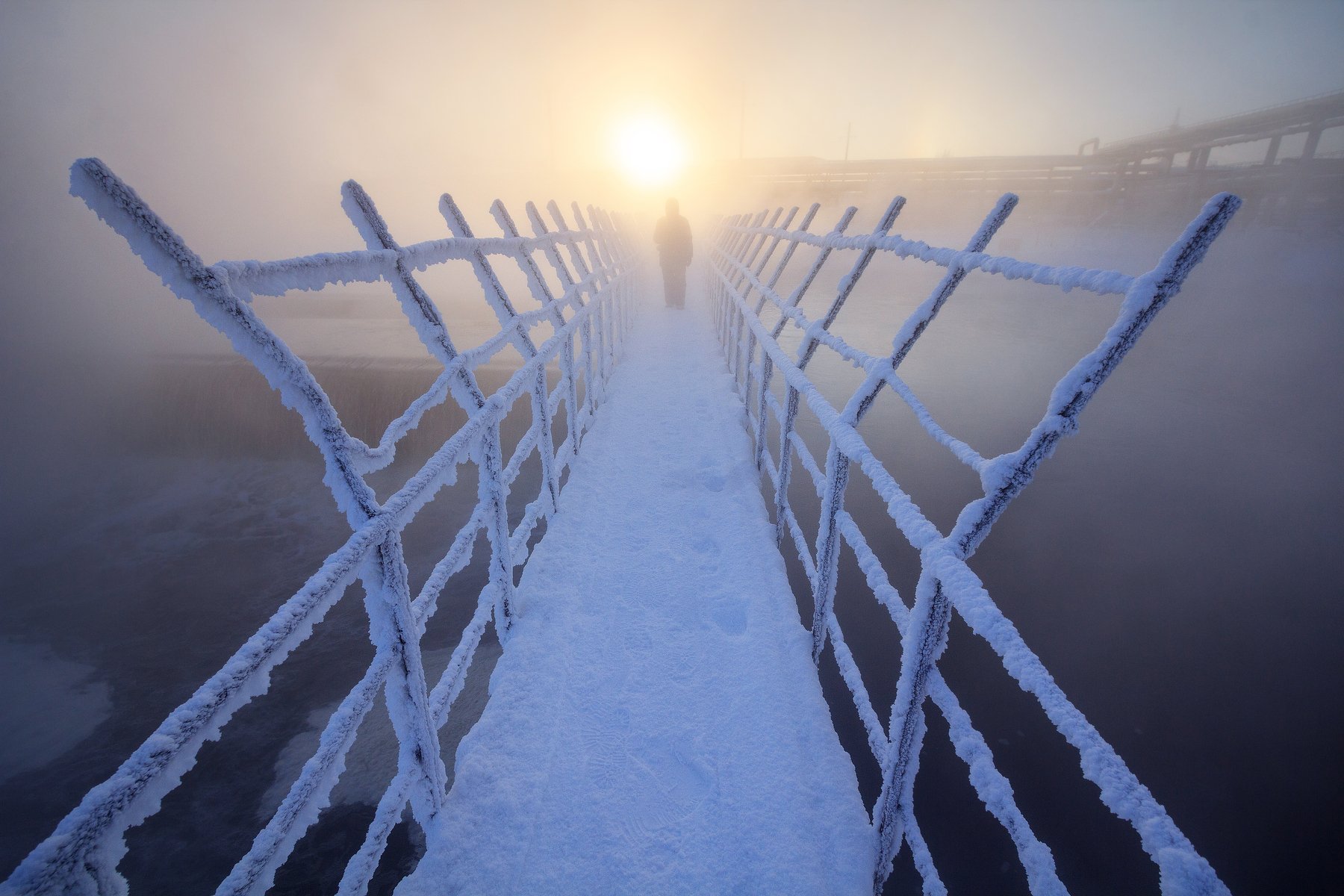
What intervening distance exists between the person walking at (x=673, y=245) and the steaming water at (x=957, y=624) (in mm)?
3280

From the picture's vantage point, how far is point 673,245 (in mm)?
8484

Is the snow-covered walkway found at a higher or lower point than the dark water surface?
higher

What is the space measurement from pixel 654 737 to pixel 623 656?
379 millimetres

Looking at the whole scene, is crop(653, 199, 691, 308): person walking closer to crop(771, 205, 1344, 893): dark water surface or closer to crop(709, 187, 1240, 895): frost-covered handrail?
crop(771, 205, 1344, 893): dark water surface

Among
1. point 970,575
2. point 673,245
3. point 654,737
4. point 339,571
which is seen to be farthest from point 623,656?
point 673,245

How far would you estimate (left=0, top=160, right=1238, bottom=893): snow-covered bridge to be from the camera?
0.84 m

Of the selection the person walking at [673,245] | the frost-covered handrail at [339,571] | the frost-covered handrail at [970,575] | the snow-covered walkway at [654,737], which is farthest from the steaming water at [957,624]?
the person walking at [673,245]

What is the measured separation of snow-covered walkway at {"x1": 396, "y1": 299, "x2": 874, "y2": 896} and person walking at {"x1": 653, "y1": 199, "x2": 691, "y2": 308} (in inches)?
258

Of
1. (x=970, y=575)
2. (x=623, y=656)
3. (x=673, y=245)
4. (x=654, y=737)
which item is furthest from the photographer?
(x=673, y=245)

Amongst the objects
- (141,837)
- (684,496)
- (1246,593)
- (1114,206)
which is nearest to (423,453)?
(141,837)

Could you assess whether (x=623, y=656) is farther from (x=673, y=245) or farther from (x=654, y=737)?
(x=673, y=245)

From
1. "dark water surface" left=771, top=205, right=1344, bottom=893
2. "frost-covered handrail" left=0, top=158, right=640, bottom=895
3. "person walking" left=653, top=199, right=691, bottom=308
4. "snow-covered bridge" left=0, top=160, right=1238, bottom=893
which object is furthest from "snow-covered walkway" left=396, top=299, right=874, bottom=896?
"person walking" left=653, top=199, right=691, bottom=308

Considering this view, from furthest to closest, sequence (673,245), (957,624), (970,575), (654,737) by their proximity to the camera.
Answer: (673,245) → (957,624) → (654,737) → (970,575)

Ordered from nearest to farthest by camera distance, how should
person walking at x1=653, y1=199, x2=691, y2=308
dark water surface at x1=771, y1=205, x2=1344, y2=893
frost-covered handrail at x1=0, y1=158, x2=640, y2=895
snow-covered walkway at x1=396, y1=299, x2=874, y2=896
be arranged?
frost-covered handrail at x1=0, y1=158, x2=640, y2=895 < snow-covered walkway at x1=396, y1=299, x2=874, y2=896 < dark water surface at x1=771, y1=205, x2=1344, y2=893 < person walking at x1=653, y1=199, x2=691, y2=308
